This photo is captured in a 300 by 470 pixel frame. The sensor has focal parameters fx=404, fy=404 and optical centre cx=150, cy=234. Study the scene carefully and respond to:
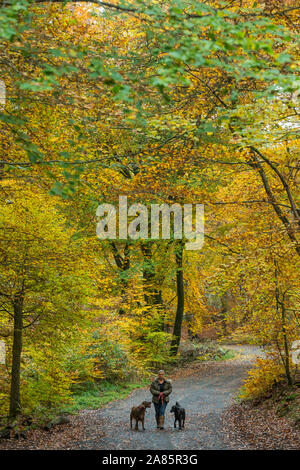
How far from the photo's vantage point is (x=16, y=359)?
9.81 metres

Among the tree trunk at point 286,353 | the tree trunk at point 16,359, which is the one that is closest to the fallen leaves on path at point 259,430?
the tree trunk at point 286,353

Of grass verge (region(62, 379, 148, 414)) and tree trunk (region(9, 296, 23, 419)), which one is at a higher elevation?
tree trunk (region(9, 296, 23, 419))

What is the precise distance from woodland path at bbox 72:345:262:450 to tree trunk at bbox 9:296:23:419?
182 centimetres

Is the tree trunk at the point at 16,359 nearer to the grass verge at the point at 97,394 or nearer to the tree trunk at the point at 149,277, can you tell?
the grass verge at the point at 97,394

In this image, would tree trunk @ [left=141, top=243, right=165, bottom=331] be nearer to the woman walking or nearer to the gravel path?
the gravel path

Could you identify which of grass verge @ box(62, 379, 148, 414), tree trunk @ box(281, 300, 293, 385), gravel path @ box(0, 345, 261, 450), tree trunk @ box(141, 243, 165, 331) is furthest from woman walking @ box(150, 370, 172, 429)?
tree trunk @ box(141, 243, 165, 331)

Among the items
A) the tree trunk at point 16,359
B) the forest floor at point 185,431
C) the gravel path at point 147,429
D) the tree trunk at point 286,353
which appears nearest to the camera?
the forest floor at point 185,431

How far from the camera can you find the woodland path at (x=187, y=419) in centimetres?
826

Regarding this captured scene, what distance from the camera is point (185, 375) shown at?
768 inches

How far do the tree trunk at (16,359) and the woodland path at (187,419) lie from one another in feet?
5.98

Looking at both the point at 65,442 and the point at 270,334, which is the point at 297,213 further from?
the point at 65,442

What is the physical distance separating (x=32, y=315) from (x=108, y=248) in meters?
9.52

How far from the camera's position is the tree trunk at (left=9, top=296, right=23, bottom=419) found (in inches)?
376
